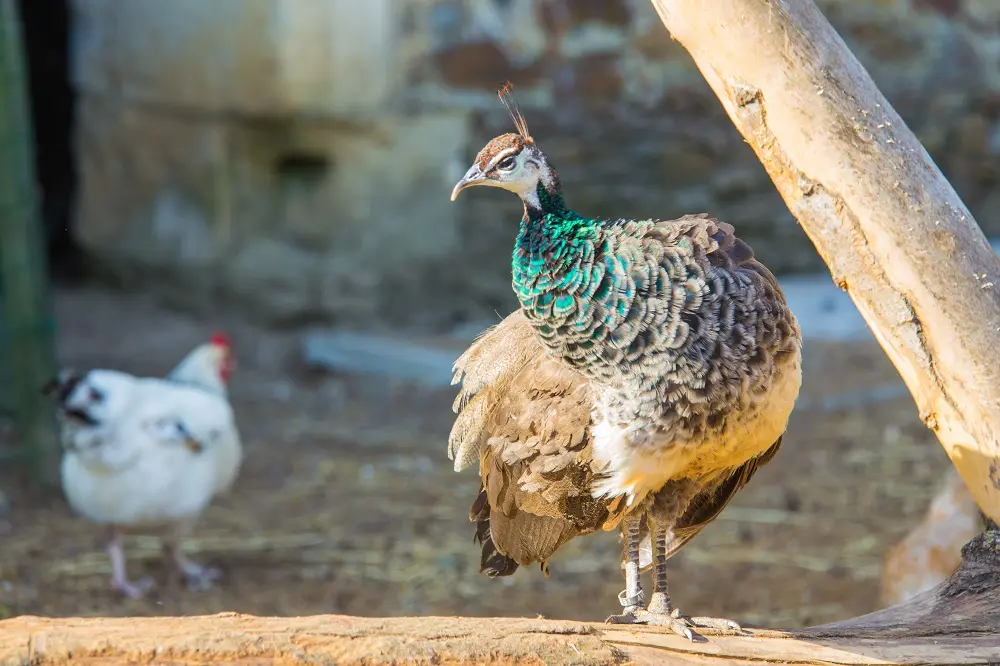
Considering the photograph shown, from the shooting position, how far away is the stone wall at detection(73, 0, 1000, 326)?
5.57 metres

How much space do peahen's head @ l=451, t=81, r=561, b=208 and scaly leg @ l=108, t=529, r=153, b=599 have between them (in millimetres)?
2119

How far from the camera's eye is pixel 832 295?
5961mm

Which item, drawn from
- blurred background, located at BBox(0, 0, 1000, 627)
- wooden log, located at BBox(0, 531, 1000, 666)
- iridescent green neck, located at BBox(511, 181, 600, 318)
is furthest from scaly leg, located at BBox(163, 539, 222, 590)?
iridescent green neck, located at BBox(511, 181, 600, 318)

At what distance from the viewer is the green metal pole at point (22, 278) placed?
4387mm

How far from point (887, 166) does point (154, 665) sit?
1.53 m

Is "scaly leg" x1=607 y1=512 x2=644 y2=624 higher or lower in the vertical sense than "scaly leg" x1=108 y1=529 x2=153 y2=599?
higher

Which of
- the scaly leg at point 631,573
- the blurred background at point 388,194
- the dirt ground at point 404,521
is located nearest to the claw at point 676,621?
the scaly leg at point 631,573

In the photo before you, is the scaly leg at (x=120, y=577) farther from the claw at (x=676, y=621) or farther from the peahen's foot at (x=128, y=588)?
the claw at (x=676, y=621)

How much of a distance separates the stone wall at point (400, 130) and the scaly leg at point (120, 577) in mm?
2151

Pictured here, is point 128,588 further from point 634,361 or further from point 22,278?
point 634,361

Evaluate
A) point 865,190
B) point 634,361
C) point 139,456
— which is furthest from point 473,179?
point 139,456

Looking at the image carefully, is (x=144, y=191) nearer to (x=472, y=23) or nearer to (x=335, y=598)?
(x=472, y=23)

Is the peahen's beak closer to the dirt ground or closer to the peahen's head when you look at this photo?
the peahen's head

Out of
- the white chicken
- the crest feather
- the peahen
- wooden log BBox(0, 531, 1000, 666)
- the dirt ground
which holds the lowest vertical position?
the dirt ground
